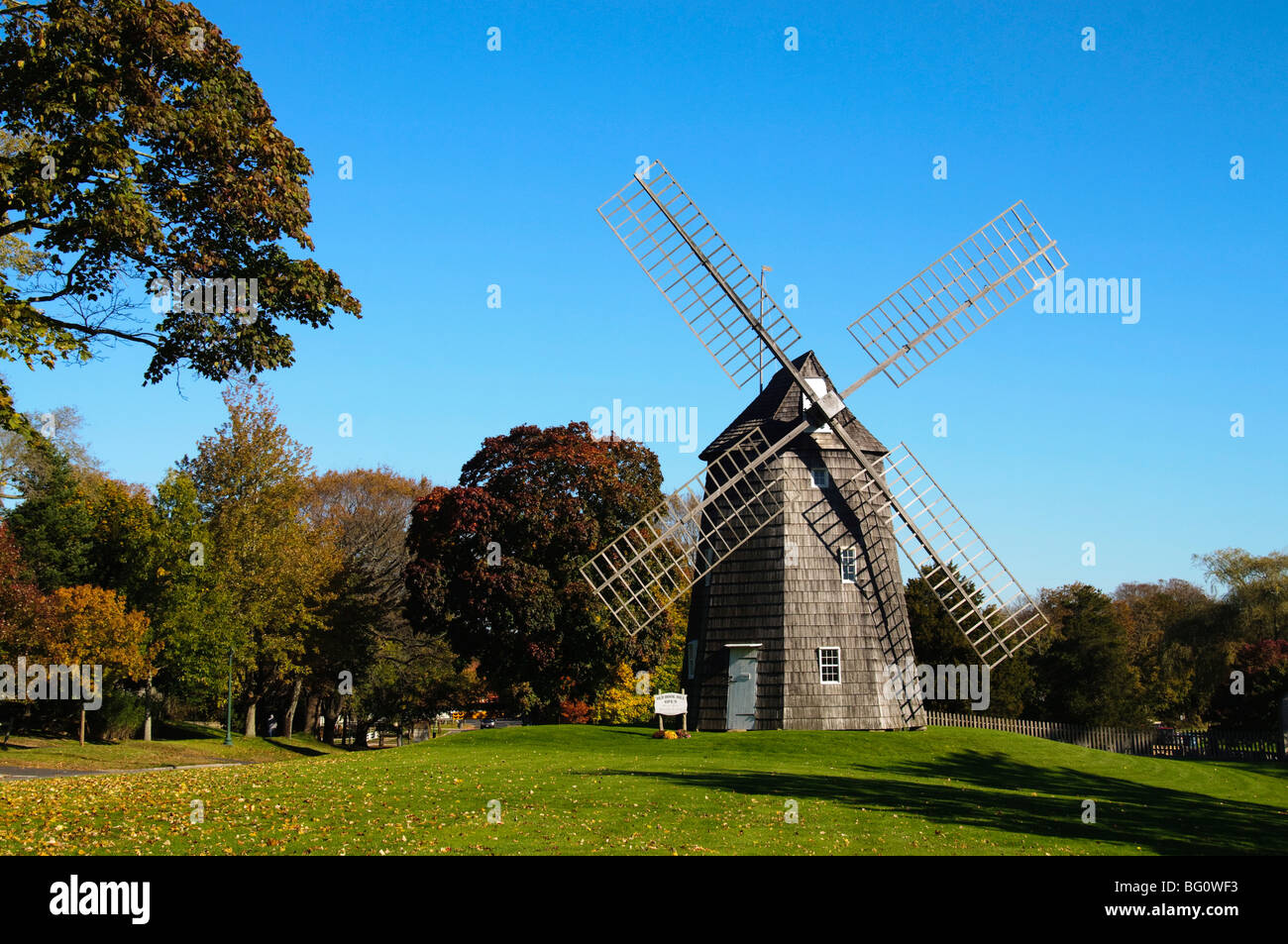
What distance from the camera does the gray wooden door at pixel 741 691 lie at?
3025cm

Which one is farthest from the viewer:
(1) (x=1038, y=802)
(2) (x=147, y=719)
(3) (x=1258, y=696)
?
(3) (x=1258, y=696)

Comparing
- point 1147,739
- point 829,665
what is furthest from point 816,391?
point 1147,739

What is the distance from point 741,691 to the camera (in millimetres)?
30438

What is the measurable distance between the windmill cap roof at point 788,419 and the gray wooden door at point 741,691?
6369 mm

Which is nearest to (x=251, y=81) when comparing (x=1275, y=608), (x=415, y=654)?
(x=415, y=654)

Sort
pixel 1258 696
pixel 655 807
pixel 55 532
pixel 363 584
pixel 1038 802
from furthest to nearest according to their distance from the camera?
pixel 363 584
pixel 1258 696
pixel 55 532
pixel 1038 802
pixel 655 807

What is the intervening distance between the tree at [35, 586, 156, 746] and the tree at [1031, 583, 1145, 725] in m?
38.2

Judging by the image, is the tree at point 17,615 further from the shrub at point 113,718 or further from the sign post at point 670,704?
the sign post at point 670,704

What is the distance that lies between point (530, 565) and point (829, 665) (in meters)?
13.3

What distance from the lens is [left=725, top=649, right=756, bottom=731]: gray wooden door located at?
30250 mm

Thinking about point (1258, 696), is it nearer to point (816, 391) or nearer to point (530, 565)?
point (816, 391)
